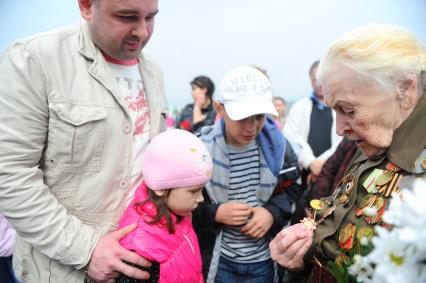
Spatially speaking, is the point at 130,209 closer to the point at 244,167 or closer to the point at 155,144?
the point at 155,144

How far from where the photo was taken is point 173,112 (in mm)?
10703

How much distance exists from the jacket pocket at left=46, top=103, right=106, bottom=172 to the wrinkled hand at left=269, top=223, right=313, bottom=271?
2.79 ft

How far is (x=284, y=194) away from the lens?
236 cm

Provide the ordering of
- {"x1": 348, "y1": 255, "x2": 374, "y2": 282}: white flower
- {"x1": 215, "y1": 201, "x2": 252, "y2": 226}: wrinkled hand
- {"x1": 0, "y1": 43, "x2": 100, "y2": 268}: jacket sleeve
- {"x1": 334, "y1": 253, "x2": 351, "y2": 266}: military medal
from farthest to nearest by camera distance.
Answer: {"x1": 215, "y1": 201, "x2": 252, "y2": 226}: wrinkled hand
{"x1": 0, "y1": 43, "x2": 100, "y2": 268}: jacket sleeve
{"x1": 334, "y1": 253, "x2": 351, "y2": 266}: military medal
{"x1": 348, "y1": 255, "x2": 374, "y2": 282}: white flower

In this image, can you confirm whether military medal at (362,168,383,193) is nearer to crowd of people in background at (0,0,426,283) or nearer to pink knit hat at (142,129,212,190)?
crowd of people in background at (0,0,426,283)

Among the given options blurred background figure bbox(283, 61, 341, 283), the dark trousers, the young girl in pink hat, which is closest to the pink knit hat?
the young girl in pink hat

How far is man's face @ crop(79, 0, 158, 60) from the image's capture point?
1.50m

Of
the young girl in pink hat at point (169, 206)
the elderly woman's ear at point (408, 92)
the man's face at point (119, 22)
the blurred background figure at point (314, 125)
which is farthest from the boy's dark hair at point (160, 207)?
the blurred background figure at point (314, 125)

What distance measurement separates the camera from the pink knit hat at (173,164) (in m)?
1.69

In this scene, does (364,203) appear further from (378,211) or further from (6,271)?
(6,271)

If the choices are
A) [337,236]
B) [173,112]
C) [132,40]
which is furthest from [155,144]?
[173,112]

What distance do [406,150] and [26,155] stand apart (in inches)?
56.0

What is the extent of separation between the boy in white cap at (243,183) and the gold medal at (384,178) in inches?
36.2

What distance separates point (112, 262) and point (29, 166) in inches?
20.8
